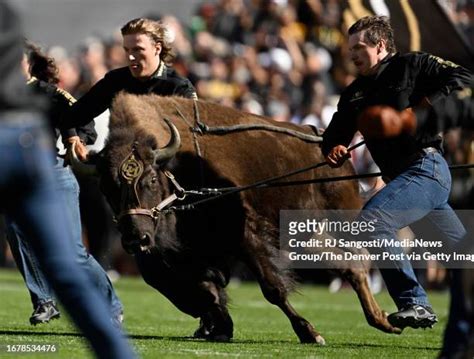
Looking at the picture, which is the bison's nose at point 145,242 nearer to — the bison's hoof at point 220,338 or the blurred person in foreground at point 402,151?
the bison's hoof at point 220,338

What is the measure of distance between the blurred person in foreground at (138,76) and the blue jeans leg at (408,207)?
2196mm

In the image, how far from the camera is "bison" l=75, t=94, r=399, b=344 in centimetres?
905

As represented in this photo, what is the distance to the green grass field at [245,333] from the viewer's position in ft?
27.0

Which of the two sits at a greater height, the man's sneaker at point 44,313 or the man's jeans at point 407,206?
→ the man's jeans at point 407,206

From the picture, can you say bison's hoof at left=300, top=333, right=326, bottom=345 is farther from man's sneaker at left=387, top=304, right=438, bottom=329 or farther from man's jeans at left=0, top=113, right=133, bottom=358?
man's jeans at left=0, top=113, right=133, bottom=358

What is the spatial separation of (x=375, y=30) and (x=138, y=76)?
7.00 feet

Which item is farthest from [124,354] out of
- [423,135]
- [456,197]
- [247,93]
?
[247,93]

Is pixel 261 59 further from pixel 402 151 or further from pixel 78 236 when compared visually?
pixel 402 151

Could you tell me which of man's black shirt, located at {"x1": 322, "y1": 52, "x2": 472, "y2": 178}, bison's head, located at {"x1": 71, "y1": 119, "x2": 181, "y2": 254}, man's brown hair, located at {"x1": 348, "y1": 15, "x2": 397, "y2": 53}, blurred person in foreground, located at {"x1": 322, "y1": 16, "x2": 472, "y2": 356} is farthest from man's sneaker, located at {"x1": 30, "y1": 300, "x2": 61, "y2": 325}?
man's brown hair, located at {"x1": 348, "y1": 15, "x2": 397, "y2": 53}

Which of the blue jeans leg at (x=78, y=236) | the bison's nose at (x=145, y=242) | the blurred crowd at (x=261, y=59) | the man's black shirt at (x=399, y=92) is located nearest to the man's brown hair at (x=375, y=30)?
the man's black shirt at (x=399, y=92)

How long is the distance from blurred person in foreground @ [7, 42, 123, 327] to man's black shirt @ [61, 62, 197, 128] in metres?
0.09

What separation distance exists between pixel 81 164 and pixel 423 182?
268 centimetres

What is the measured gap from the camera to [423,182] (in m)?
8.50

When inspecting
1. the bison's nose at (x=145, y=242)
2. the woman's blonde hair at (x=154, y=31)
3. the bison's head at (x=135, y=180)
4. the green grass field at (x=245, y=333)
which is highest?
Result: the woman's blonde hair at (x=154, y=31)
